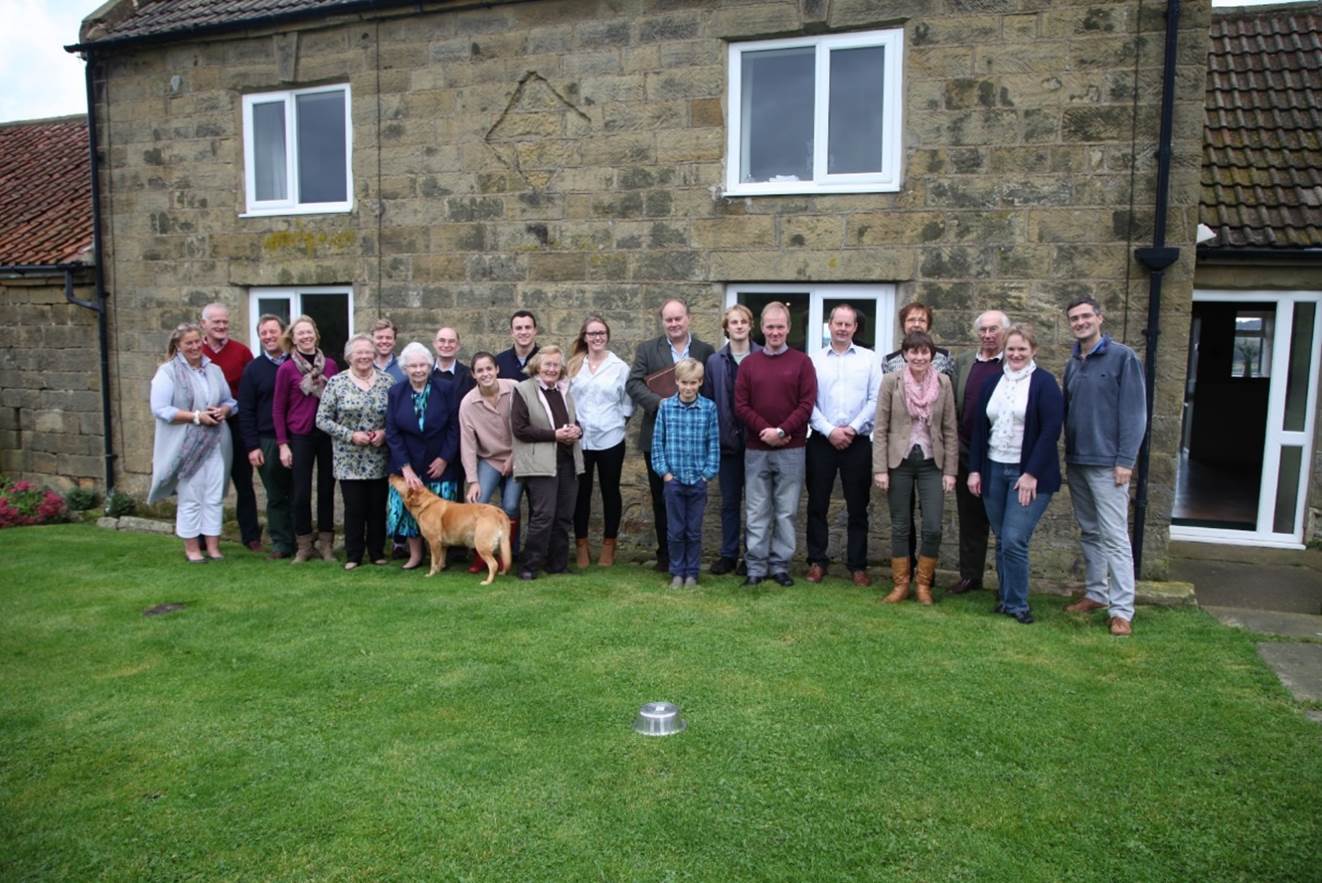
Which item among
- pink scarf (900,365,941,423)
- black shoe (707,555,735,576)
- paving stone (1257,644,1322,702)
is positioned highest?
Answer: pink scarf (900,365,941,423)

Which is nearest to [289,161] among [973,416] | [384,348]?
[384,348]

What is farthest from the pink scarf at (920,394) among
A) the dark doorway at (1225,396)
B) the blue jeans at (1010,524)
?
the dark doorway at (1225,396)

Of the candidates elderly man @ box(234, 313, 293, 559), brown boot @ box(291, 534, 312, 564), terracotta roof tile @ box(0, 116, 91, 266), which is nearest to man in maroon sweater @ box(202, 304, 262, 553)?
elderly man @ box(234, 313, 293, 559)

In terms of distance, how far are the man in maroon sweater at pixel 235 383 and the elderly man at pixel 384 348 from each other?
1449 mm

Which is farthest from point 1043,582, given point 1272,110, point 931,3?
point 1272,110

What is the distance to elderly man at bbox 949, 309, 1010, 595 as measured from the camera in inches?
263

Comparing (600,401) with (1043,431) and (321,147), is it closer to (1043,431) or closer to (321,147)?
(1043,431)

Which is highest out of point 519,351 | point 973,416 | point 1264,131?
point 1264,131

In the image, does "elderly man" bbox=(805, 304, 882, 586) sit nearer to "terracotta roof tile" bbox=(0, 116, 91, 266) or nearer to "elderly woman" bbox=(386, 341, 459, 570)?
"elderly woman" bbox=(386, 341, 459, 570)

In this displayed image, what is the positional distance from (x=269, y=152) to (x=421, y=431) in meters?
4.74

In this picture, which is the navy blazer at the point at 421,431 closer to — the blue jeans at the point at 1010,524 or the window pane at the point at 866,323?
the window pane at the point at 866,323

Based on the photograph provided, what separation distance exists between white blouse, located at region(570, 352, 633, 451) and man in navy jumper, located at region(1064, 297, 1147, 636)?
3.35 meters

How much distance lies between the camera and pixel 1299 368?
373 inches

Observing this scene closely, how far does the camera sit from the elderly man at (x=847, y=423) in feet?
23.5
